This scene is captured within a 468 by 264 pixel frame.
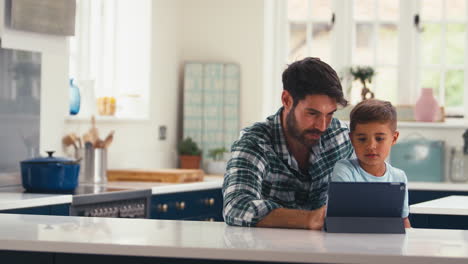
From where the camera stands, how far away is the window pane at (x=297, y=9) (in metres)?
7.40

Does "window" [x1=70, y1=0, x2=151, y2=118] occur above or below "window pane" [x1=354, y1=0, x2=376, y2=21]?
below

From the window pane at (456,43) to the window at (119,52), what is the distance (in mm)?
2538

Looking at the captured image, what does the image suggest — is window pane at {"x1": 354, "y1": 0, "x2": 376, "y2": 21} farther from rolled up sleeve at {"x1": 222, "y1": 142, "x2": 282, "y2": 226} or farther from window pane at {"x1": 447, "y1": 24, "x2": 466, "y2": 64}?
rolled up sleeve at {"x1": 222, "y1": 142, "x2": 282, "y2": 226}

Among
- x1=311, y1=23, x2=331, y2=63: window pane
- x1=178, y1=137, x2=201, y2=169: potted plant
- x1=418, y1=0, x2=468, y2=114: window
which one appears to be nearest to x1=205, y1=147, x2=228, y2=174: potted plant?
x1=178, y1=137, x2=201, y2=169: potted plant

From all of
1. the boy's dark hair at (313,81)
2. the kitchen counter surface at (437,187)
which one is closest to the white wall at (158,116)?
the kitchen counter surface at (437,187)

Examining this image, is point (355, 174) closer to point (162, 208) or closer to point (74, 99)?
point (162, 208)

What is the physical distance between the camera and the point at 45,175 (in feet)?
14.9

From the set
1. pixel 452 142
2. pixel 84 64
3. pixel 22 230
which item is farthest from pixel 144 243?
pixel 452 142

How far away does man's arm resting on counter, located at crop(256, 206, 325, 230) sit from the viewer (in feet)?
9.36

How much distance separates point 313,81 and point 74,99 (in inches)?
112

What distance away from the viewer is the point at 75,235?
2.58 metres

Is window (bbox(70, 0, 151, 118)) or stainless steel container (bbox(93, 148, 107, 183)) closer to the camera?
stainless steel container (bbox(93, 148, 107, 183))

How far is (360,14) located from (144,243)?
17.4 ft

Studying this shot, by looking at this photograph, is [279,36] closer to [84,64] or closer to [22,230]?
[84,64]
